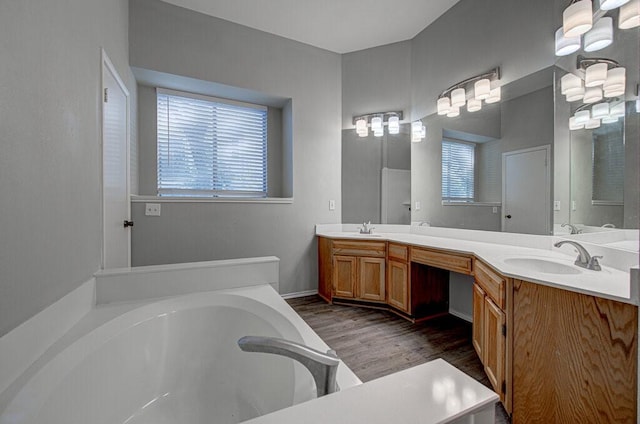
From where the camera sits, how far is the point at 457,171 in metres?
2.65

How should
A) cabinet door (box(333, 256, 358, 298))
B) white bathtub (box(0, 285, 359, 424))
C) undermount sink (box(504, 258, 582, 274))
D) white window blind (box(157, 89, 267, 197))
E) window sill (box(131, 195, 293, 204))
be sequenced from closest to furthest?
white bathtub (box(0, 285, 359, 424))
undermount sink (box(504, 258, 582, 274))
window sill (box(131, 195, 293, 204))
white window blind (box(157, 89, 267, 197))
cabinet door (box(333, 256, 358, 298))

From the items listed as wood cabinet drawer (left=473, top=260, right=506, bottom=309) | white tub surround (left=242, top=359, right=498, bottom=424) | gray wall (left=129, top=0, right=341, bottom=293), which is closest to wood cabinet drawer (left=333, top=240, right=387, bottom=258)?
gray wall (left=129, top=0, right=341, bottom=293)

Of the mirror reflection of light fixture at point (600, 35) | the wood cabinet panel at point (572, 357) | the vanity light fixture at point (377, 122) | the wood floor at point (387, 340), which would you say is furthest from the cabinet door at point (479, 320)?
the vanity light fixture at point (377, 122)

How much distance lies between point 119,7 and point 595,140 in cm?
336

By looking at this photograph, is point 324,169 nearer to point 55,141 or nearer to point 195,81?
point 195,81

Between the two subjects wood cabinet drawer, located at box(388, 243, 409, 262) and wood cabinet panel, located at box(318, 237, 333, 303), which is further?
wood cabinet panel, located at box(318, 237, 333, 303)

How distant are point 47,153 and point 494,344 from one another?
7.53ft

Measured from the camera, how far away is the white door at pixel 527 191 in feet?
6.51

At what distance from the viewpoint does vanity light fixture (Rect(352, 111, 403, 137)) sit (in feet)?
10.5

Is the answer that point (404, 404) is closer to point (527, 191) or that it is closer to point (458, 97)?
point (527, 191)

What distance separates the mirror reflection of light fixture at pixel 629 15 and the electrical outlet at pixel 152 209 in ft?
11.0

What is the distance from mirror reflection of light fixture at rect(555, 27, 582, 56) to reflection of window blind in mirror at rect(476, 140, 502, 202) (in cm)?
70

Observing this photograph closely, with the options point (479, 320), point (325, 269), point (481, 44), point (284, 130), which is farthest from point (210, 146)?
point (479, 320)

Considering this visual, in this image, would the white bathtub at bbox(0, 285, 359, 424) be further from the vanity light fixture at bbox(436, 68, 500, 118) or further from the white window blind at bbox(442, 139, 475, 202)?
the vanity light fixture at bbox(436, 68, 500, 118)
